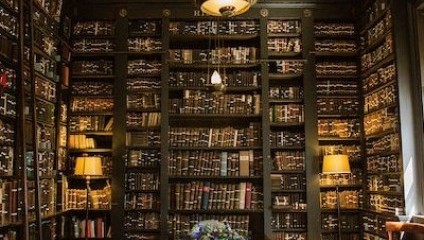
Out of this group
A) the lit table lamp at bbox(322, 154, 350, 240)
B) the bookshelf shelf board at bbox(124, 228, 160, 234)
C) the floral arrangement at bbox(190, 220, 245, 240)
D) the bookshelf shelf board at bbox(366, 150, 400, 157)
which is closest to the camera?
the floral arrangement at bbox(190, 220, 245, 240)

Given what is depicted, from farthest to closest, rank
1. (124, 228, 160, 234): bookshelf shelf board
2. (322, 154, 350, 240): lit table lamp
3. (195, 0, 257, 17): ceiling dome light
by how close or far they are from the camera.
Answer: (124, 228, 160, 234): bookshelf shelf board
(322, 154, 350, 240): lit table lamp
(195, 0, 257, 17): ceiling dome light

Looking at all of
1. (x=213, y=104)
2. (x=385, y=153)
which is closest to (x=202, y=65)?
(x=213, y=104)

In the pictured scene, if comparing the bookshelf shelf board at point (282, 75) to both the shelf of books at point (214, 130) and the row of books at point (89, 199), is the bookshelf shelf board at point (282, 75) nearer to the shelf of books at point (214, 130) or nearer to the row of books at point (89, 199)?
the shelf of books at point (214, 130)

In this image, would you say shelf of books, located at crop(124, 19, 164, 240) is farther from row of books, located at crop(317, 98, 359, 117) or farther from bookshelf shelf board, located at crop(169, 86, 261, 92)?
row of books, located at crop(317, 98, 359, 117)

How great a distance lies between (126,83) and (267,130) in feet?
5.68

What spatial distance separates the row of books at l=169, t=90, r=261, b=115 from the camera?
573cm

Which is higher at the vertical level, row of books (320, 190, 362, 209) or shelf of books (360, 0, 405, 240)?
shelf of books (360, 0, 405, 240)

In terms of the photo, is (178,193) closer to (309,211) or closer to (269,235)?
(269,235)

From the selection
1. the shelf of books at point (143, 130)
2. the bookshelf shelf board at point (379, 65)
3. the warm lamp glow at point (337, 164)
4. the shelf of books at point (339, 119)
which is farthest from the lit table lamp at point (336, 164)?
the shelf of books at point (143, 130)

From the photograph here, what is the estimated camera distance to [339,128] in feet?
19.0

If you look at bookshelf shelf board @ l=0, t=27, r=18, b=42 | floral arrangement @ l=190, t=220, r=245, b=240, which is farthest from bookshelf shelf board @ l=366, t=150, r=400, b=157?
bookshelf shelf board @ l=0, t=27, r=18, b=42

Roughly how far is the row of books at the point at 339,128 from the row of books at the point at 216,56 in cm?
115

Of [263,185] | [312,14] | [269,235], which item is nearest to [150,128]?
[263,185]

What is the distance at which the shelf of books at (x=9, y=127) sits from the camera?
4082mm
